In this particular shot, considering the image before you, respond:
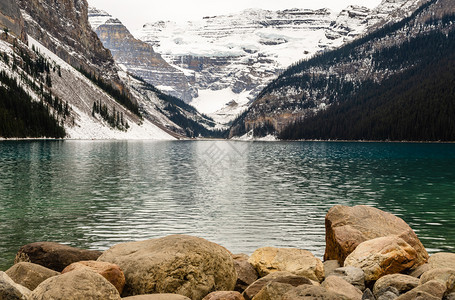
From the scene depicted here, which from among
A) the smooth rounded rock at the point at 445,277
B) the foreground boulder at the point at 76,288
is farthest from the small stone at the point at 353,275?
the foreground boulder at the point at 76,288

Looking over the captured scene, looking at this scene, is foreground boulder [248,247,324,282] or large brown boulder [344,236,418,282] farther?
foreground boulder [248,247,324,282]

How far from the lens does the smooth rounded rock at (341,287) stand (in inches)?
477

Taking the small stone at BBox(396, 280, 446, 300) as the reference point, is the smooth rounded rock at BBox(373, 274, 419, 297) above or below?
below

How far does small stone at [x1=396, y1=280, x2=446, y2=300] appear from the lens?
1023 centimetres

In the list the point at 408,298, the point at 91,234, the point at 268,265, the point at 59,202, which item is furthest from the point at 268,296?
the point at 59,202

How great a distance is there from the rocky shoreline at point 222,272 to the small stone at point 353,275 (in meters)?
0.03

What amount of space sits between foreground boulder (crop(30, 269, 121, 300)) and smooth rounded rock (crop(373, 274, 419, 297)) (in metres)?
7.91

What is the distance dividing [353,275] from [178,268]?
6019 mm

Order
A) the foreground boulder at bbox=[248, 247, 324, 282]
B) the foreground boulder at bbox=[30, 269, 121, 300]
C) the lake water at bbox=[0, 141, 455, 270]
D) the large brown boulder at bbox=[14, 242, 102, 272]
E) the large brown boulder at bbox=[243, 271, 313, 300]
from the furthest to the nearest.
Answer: the lake water at bbox=[0, 141, 455, 270]
the foreground boulder at bbox=[248, 247, 324, 282]
the large brown boulder at bbox=[14, 242, 102, 272]
the large brown boulder at bbox=[243, 271, 313, 300]
the foreground boulder at bbox=[30, 269, 121, 300]

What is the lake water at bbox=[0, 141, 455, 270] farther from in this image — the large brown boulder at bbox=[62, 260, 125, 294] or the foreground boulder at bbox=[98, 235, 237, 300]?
the foreground boulder at bbox=[98, 235, 237, 300]

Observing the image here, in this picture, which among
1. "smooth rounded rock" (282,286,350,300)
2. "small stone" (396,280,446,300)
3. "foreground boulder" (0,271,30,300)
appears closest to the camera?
"foreground boulder" (0,271,30,300)

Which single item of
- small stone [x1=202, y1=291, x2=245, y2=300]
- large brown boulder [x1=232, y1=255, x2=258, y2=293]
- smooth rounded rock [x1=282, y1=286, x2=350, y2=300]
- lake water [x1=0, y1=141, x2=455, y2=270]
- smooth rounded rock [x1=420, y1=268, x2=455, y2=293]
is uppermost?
smooth rounded rock [x1=282, y1=286, x2=350, y2=300]

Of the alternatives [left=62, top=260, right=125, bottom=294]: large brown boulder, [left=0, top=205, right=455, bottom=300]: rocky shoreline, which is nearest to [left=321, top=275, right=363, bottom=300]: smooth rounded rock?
[left=0, top=205, right=455, bottom=300]: rocky shoreline

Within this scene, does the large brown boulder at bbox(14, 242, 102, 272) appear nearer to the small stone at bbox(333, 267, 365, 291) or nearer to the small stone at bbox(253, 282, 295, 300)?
the small stone at bbox(253, 282, 295, 300)
